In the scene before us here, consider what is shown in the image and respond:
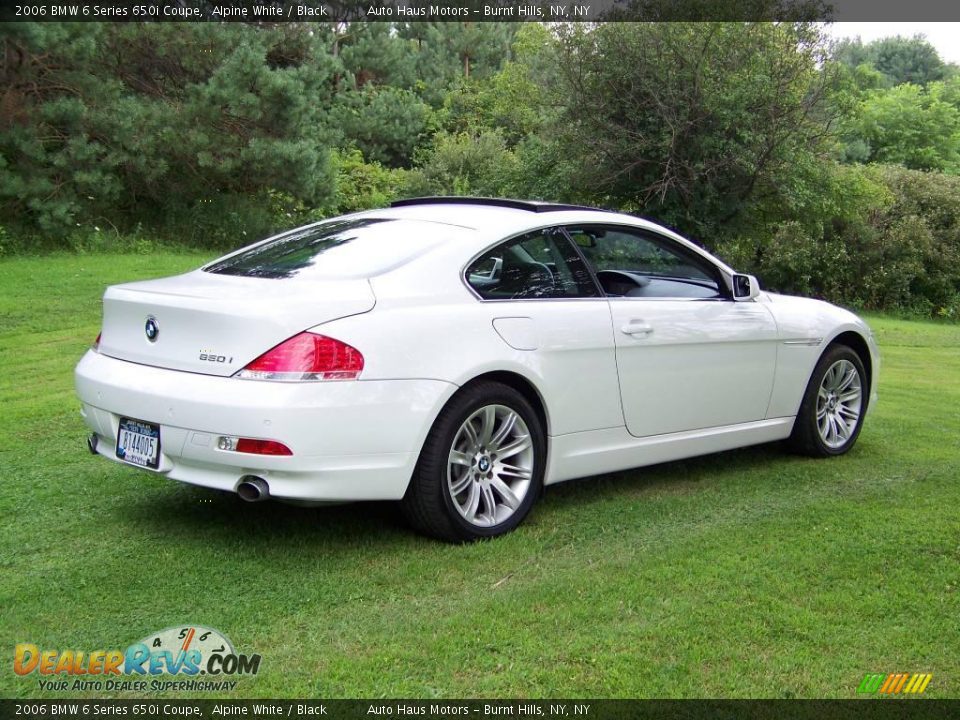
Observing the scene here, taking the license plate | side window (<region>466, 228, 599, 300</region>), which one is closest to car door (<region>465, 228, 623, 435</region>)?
side window (<region>466, 228, 599, 300</region>)

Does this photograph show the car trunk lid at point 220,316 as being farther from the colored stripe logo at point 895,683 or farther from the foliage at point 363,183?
the foliage at point 363,183

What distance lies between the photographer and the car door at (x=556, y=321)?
16.2 ft

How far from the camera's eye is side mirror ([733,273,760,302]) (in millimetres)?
6160

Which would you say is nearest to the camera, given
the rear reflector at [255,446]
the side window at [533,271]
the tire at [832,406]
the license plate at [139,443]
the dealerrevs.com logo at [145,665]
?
the dealerrevs.com logo at [145,665]

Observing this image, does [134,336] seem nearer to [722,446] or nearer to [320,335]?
[320,335]

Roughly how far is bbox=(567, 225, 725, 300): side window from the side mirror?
0.27ft

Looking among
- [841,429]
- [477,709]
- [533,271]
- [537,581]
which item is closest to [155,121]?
[841,429]

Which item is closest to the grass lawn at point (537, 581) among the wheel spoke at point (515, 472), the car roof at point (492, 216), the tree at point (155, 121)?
the wheel spoke at point (515, 472)

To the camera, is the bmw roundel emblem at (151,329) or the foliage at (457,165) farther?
the foliage at (457,165)

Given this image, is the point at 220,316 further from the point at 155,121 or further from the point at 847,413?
the point at 155,121

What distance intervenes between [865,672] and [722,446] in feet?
8.53

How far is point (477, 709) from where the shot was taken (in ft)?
10.5

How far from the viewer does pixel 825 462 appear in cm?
662

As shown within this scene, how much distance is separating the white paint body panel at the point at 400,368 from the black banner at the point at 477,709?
123cm
